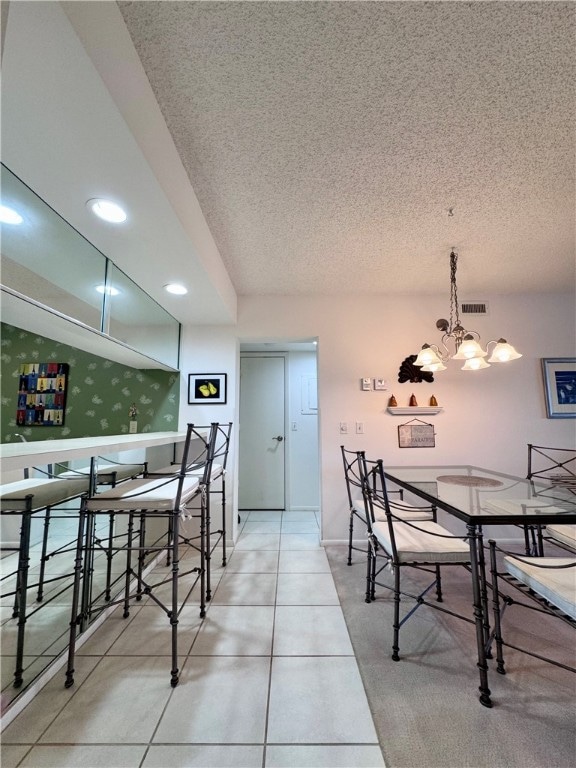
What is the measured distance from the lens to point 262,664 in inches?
58.0

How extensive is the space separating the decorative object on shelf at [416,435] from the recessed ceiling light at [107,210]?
276 centimetres

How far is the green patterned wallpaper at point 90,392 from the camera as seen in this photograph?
239 cm

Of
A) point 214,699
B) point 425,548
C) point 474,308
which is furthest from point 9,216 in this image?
point 474,308

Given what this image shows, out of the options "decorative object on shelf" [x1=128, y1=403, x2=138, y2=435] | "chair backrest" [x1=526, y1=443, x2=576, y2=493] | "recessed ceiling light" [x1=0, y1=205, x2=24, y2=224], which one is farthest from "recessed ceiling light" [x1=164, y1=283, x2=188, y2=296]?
"chair backrest" [x1=526, y1=443, x2=576, y2=493]

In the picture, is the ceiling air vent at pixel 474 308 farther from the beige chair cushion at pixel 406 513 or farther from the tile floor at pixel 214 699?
the tile floor at pixel 214 699

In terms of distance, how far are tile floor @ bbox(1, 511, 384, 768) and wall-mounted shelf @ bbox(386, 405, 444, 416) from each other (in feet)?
5.68

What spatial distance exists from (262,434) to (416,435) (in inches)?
77.5

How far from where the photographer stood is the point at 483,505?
1.58 meters

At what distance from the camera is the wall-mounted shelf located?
3061 millimetres

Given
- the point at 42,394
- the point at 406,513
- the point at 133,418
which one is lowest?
the point at 406,513

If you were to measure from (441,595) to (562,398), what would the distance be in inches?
93.5

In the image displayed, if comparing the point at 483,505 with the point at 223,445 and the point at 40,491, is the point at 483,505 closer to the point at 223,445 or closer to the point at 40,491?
the point at 223,445

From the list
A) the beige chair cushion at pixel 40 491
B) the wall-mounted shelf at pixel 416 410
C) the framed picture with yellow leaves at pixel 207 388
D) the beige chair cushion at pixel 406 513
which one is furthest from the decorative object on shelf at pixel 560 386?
the beige chair cushion at pixel 40 491

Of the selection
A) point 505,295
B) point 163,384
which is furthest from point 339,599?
point 505,295
